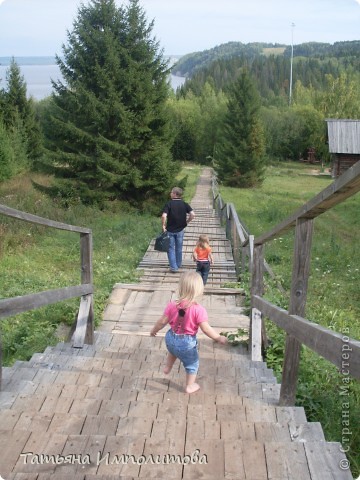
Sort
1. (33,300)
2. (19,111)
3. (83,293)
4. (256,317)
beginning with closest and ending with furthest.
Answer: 1. (33,300)
2. (256,317)
3. (83,293)
4. (19,111)

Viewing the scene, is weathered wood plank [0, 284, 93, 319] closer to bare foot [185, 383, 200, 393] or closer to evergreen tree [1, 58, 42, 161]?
bare foot [185, 383, 200, 393]

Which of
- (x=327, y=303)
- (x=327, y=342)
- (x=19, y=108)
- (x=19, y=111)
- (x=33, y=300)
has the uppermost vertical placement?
(x=19, y=108)

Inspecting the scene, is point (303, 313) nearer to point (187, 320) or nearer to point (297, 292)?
point (297, 292)

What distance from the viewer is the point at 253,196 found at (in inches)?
1245

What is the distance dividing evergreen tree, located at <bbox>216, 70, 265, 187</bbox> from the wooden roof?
456 inches

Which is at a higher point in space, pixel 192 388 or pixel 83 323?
pixel 192 388

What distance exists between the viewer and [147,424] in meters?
2.79

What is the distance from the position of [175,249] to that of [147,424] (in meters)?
6.48

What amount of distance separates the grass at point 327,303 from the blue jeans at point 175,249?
1.68 metres

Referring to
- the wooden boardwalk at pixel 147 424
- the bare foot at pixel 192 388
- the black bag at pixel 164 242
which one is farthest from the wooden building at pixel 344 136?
the bare foot at pixel 192 388

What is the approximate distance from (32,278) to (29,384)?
6095 mm

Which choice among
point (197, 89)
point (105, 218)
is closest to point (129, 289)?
point (105, 218)

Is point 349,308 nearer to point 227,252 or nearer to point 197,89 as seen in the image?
point 227,252

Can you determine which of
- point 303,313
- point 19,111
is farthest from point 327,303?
point 19,111
